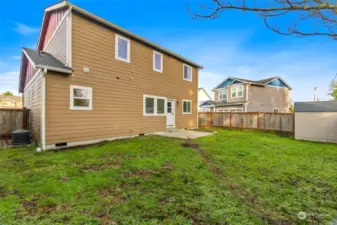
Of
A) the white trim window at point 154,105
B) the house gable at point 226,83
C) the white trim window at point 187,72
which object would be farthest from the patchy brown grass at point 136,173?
the house gable at point 226,83

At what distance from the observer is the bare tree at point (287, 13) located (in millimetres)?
3160

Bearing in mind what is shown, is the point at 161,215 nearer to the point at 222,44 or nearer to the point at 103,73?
the point at 103,73

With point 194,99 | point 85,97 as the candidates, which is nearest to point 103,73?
point 85,97

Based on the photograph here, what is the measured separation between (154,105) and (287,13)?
7605mm

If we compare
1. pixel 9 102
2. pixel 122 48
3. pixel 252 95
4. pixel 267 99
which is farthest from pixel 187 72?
pixel 9 102

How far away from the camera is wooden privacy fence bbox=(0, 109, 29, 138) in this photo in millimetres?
7443

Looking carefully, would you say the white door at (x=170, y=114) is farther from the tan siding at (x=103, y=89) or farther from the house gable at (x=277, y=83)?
the house gable at (x=277, y=83)

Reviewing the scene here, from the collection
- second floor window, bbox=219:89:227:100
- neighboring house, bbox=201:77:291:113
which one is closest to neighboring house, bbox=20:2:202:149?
neighboring house, bbox=201:77:291:113

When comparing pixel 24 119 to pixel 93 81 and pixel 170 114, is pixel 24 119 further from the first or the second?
pixel 170 114

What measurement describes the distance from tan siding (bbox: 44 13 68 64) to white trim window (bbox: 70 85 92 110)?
3.76 ft

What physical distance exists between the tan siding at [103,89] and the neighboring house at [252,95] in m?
13.0

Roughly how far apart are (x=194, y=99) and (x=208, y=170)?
965cm

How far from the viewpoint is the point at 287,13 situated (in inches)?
138

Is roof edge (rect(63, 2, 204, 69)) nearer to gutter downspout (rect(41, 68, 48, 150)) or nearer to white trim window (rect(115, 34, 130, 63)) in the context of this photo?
white trim window (rect(115, 34, 130, 63))
